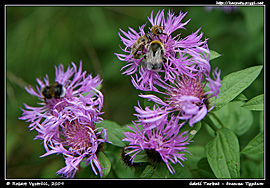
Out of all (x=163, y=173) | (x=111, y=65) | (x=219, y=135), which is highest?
(x=111, y=65)

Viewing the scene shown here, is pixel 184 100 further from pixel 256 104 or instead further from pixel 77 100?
pixel 77 100

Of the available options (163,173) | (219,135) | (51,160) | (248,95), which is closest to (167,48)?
(219,135)

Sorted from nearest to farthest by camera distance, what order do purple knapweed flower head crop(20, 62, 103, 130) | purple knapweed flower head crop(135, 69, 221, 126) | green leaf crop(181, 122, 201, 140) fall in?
purple knapweed flower head crop(135, 69, 221, 126) < green leaf crop(181, 122, 201, 140) < purple knapweed flower head crop(20, 62, 103, 130)

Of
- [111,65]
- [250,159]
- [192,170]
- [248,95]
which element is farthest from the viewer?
[111,65]

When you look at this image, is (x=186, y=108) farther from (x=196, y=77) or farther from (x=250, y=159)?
(x=250, y=159)

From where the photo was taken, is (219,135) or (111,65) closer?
(219,135)

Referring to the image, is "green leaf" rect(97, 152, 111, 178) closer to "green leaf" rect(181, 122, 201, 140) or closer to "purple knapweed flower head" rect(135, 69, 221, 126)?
"purple knapweed flower head" rect(135, 69, 221, 126)

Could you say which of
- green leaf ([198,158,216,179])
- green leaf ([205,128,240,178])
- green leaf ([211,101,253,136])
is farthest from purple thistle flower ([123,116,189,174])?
green leaf ([211,101,253,136])
